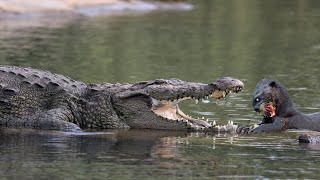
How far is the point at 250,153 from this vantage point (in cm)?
1051

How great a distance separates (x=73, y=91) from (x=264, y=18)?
90.2 ft

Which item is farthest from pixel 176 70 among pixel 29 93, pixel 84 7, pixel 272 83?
pixel 84 7

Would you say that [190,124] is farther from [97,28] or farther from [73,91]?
[97,28]

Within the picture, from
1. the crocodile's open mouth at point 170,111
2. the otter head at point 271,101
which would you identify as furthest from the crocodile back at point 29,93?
the otter head at point 271,101

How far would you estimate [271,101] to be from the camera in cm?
1271

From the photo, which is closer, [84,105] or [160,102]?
[160,102]

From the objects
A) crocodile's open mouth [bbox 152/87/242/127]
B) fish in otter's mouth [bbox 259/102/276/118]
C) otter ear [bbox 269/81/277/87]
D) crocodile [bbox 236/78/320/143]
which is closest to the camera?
crocodile [bbox 236/78/320/143]

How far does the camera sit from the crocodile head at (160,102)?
12195 mm

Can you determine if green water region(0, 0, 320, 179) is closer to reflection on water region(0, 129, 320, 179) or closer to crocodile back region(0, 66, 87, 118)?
reflection on water region(0, 129, 320, 179)

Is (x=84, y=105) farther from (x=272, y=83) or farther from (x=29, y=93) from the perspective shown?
(x=272, y=83)

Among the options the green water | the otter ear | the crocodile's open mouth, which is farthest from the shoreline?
the otter ear

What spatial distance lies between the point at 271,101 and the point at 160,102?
1480 millimetres

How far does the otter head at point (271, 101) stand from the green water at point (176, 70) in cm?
43

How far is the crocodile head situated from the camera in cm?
1220
